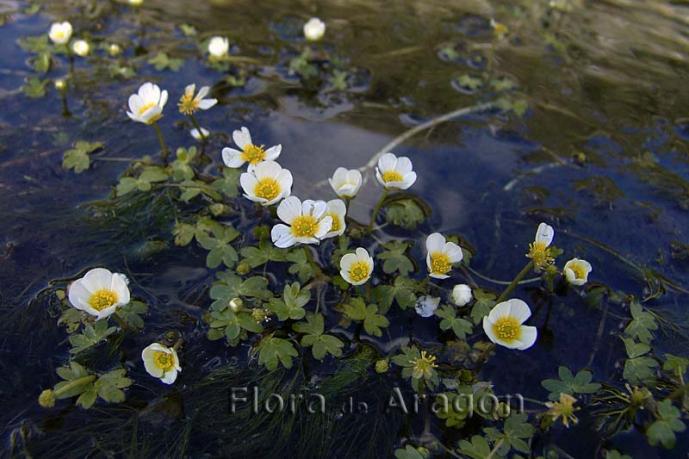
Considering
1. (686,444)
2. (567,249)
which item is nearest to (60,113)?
(567,249)

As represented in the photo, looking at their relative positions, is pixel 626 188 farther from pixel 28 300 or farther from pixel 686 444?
pixel 28 300

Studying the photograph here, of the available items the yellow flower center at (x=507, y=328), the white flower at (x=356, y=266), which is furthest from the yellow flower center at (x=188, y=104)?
the yellow flower center at (x=507, y=328)

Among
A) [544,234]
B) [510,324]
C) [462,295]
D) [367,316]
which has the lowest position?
[367,316]

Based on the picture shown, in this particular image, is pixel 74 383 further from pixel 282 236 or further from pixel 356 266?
pixel 356 266

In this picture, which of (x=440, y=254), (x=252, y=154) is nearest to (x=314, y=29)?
(x=252, y=154)

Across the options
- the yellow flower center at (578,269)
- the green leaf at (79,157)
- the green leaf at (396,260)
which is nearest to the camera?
the yellow flower center at (578,269)

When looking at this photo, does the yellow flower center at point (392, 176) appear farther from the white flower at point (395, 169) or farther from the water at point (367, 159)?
the water at point (367, 159)
